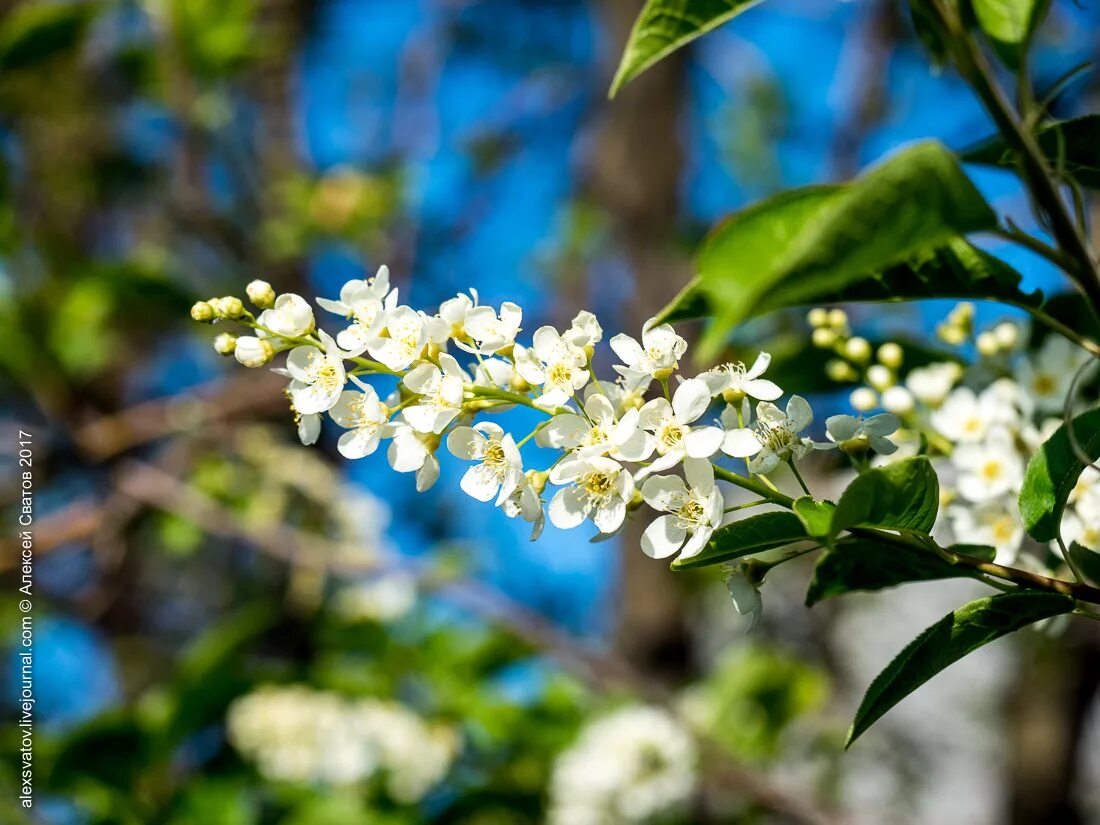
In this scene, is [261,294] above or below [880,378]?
above

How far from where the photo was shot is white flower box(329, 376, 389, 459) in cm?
83

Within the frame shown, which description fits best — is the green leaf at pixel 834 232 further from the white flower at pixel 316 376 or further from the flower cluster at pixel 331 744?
the flower cluster at pixel 331 744

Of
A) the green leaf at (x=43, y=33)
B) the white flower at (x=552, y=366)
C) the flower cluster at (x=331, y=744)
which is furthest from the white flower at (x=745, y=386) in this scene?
the green leaf at (x=43, y=33)

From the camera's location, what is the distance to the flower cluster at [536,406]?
2.51ft

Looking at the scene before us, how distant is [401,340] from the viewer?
83 cm

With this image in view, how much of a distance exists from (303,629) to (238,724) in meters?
0.99

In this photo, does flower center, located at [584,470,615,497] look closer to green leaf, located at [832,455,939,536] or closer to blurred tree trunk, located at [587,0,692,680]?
green leaf, located at [832,455,939,536]

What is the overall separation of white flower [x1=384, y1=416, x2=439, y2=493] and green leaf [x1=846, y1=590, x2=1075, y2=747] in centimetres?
41

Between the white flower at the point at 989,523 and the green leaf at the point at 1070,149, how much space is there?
35 cm

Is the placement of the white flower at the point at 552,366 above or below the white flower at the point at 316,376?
above

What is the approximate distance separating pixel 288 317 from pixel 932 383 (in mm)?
744

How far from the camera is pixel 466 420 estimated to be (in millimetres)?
852

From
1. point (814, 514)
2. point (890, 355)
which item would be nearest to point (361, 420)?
point (814, 514)

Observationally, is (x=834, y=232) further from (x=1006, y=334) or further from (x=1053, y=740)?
(x=1053, y=740)
